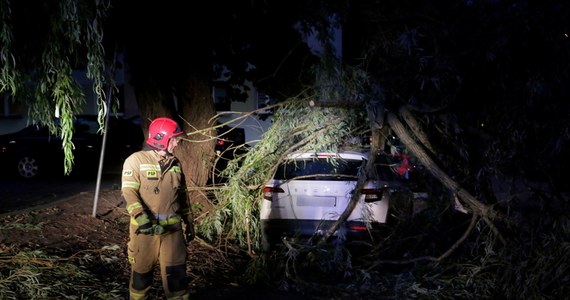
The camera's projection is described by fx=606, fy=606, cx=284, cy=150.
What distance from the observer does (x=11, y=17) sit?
19.5ft

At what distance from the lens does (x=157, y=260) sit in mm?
4754

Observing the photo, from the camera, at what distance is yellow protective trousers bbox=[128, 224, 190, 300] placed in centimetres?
464

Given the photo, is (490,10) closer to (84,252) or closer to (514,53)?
(514,53)

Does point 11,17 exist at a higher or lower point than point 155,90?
higher

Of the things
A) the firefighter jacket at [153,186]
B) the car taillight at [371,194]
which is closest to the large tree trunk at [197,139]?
the car taillight at [371,194]

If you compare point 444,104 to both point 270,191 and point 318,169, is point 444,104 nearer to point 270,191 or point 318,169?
point 318,169

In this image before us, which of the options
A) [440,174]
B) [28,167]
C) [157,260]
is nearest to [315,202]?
[440,174]

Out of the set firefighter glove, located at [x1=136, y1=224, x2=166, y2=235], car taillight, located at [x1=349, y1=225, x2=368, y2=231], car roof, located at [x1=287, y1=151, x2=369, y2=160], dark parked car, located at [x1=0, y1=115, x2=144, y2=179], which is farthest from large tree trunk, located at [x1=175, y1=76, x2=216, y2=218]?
dark parked car, located at [x1=0, y1=115, x2=144, y2=179]

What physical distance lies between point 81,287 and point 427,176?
4039mm

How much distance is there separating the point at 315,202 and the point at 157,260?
9.47 feet

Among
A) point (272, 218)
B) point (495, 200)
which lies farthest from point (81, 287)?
point (495, 200)

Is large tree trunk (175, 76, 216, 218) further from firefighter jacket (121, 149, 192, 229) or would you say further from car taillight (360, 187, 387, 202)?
firefighter jacket (121, 149, 192, 229)

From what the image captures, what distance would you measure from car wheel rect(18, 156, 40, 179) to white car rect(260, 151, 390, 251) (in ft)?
29.1

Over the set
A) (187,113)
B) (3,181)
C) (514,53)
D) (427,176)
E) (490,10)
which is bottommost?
(3,181)
